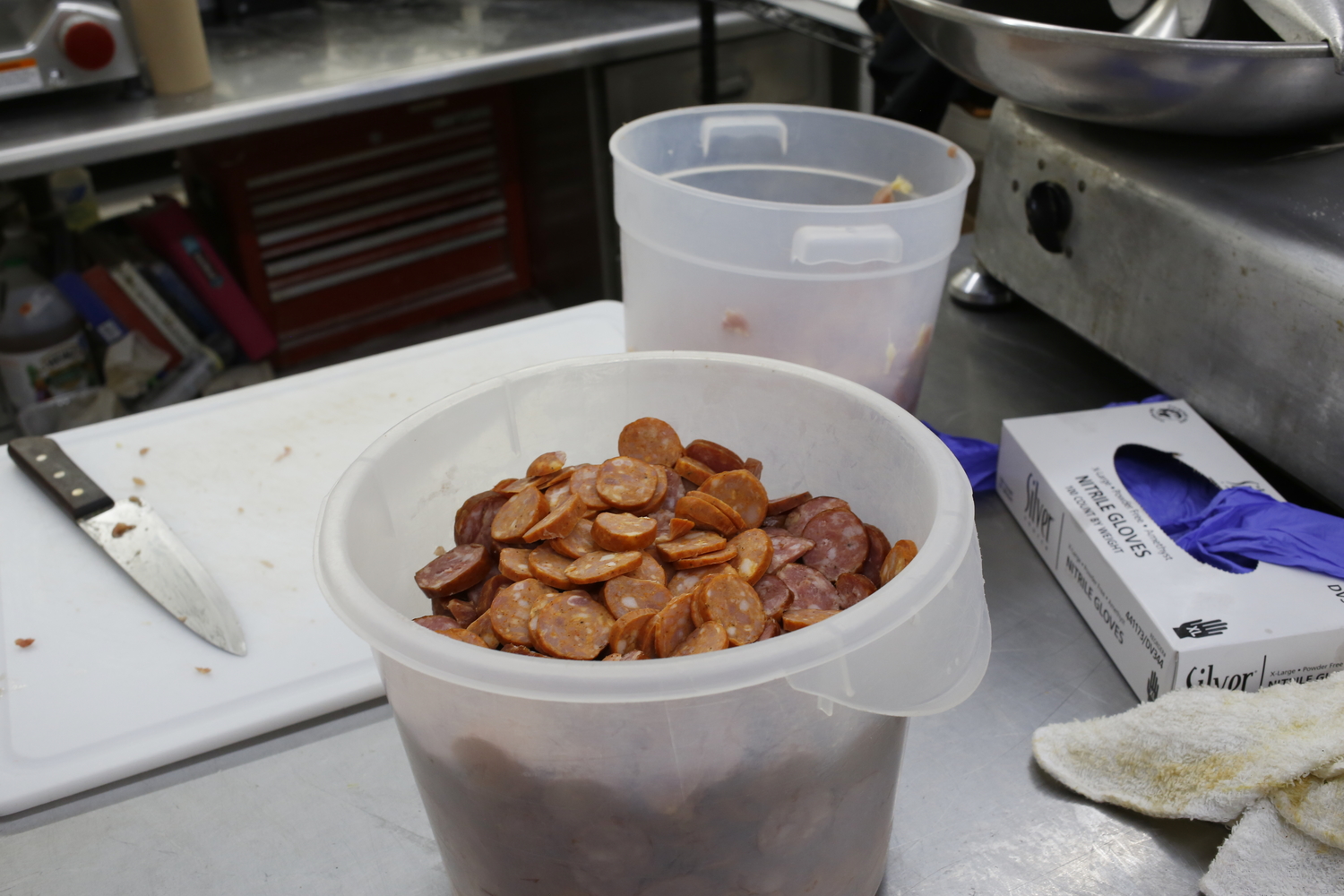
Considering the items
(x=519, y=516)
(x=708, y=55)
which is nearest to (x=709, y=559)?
(x=519, y=516)

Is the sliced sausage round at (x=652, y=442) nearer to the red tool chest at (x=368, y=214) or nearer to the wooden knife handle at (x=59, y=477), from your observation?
the wooden knife handle at (x=59, y=477)

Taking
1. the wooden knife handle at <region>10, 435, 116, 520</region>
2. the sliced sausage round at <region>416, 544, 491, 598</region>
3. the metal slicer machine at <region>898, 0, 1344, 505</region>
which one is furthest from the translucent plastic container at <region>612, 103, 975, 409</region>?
the wooden knife handle at <region>10, 435, 116, 520</region>

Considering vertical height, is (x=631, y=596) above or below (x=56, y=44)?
below

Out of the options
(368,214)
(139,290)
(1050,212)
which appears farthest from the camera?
(368,214)

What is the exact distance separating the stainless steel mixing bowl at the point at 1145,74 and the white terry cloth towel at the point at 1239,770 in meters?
0.43

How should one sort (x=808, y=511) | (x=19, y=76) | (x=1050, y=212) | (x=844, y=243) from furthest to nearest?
(x=19, y=76)
(x=1050, y=212)
(x=844, y=243)
(x=808, y=511)

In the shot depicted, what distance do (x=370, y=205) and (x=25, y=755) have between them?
1.86 metres

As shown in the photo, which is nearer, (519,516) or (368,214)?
(519,516)

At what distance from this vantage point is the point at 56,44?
1.71 meters

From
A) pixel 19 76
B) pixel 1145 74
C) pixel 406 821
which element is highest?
pixel 1145 74

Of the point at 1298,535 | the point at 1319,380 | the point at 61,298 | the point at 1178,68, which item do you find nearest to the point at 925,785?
the point at 1298,535

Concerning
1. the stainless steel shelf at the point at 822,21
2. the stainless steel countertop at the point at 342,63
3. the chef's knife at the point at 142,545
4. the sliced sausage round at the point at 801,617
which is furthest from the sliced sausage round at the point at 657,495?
the stainless steel countertop at the point at 342,63

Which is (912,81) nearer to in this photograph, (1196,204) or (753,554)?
(1196,204)

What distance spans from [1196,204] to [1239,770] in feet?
1.58
